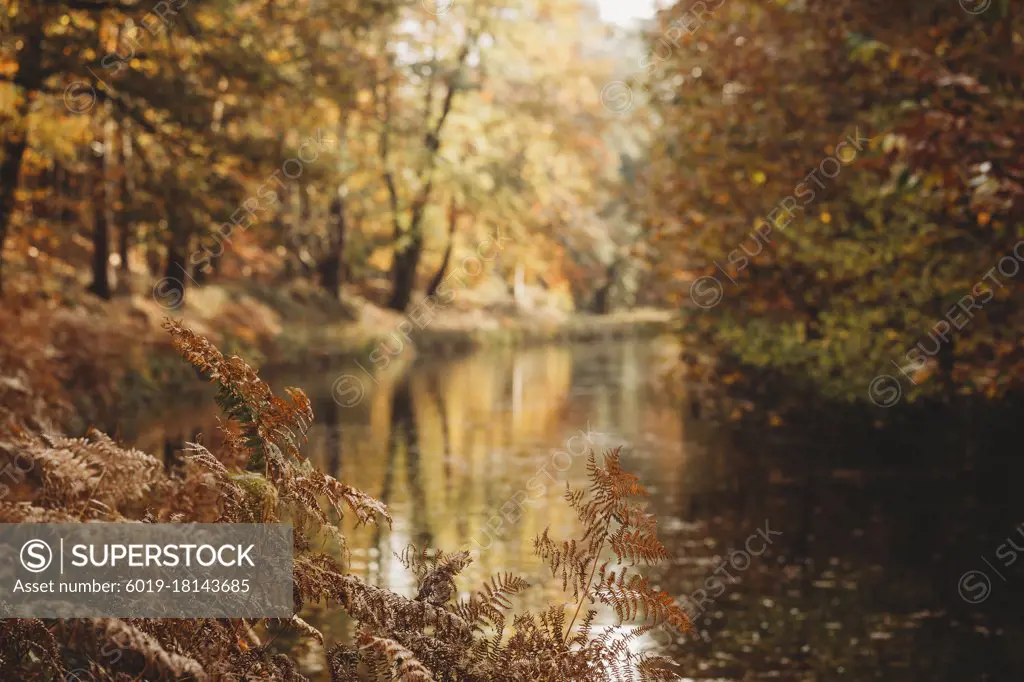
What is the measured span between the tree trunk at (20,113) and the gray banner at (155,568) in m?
13.5

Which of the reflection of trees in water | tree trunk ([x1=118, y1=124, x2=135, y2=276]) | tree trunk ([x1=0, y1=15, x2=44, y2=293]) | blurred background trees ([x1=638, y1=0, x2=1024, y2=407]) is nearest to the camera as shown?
blurred background trees ([x1=638, y1=0, x2=1024, y2=407])

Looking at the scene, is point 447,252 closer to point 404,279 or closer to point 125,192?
point 404,279

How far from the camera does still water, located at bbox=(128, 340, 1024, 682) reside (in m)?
8.91

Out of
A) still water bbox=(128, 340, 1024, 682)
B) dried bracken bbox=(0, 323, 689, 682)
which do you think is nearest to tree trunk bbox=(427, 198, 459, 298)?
still water bbox=(128, 340, 1024, 682)

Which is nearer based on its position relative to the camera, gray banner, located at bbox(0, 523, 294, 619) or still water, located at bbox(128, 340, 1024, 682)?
gray banner, located at bbox(0, 523, 294, 619)

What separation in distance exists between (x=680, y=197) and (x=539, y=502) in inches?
288

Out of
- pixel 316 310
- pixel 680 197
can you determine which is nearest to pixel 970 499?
pixel 680 197

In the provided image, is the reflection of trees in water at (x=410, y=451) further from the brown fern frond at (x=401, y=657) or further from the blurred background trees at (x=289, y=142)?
the blurred background trees at (x=289, y=142)

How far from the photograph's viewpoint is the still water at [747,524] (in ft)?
29.2

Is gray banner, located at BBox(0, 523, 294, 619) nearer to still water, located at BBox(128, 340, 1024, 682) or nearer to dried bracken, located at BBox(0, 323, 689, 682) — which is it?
dried bracken, located at BBox(0, 323, 689, 682)

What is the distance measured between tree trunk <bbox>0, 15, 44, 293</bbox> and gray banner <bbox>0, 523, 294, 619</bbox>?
44.3ft

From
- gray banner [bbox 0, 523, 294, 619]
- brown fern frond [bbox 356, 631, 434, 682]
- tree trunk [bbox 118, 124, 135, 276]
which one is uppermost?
tree trunk [bbox 118, 124, 135, 276]

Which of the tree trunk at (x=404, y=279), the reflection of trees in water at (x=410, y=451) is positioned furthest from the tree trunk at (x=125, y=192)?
the tree trunk at (x=404, y=279)

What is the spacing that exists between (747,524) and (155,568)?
934cm
